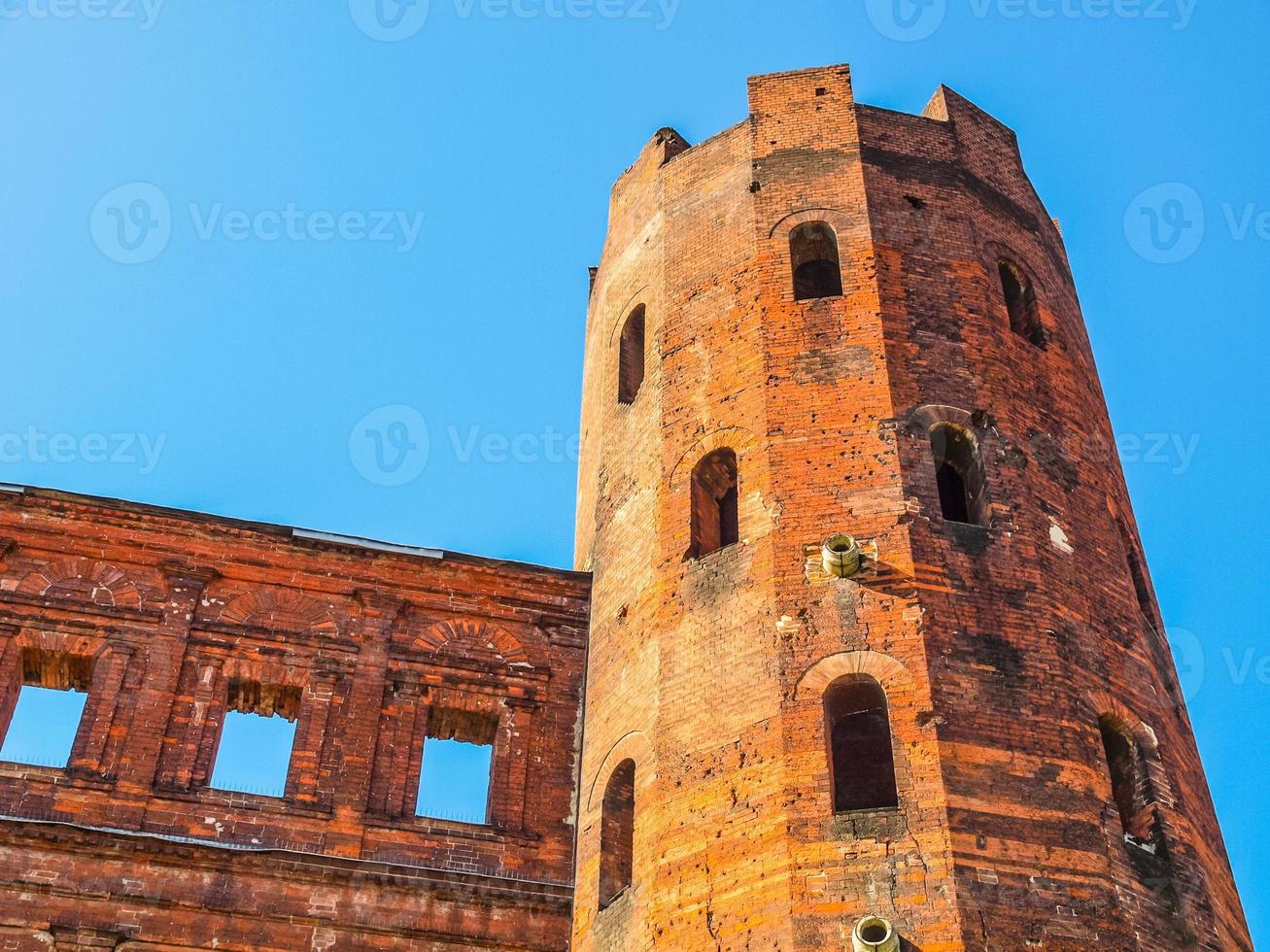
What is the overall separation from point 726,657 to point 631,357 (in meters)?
5.68

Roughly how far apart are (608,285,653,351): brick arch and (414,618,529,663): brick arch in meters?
3.96

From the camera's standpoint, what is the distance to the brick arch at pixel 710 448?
15.6 metres

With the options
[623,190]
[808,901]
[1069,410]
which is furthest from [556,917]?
[623,190]

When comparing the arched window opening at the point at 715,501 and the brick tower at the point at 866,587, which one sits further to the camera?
the arched window opening at the point at 715,501

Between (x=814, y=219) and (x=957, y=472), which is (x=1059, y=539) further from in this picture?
(x=814, y=219)

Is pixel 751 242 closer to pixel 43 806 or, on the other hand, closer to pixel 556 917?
pixel 556 917

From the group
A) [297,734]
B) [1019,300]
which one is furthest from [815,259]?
[297,734]

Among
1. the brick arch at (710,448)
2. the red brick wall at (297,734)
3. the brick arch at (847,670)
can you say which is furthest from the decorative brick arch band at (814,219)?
the brick arch at (847,670)

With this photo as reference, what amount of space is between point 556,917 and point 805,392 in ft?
18.1

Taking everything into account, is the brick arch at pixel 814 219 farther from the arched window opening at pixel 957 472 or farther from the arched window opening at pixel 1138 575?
the arched window opening at pixel 1138 575

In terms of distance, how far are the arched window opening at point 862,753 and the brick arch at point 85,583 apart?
744cm

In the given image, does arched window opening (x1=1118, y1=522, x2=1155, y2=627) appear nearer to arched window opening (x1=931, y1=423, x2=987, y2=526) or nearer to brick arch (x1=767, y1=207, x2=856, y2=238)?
arched window opening (x1=931, y1=423, x2=987, y2=526)

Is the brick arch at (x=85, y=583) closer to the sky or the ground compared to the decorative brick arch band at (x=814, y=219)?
closer to the ground

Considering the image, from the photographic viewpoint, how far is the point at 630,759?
14883 millimetres
